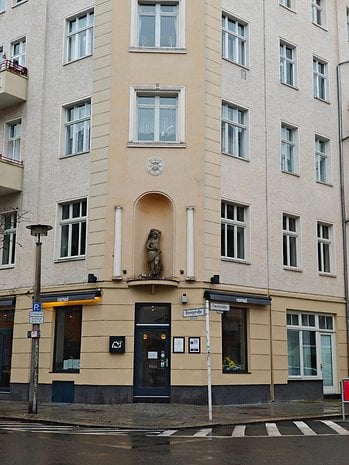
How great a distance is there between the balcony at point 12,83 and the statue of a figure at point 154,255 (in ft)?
27.6

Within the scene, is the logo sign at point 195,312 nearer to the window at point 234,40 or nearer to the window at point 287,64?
the window at point 234,40

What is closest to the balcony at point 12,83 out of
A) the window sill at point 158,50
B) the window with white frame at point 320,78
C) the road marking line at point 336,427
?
the window sill at point 158,50

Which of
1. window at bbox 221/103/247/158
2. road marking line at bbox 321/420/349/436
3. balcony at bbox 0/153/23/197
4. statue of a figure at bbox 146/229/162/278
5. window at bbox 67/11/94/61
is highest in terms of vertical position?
window at bbox 67/11/94/61

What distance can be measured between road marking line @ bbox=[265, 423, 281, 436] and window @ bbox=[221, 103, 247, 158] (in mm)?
10354

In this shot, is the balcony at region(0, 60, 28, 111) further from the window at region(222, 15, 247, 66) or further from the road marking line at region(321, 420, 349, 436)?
the road marking line at region(321, 420, 349, 436)

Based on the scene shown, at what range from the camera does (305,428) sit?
1523 cm

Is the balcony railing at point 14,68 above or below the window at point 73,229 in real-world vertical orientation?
above

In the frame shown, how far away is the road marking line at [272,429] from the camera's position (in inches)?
558

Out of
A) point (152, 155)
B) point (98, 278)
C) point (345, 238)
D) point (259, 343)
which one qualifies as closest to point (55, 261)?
point (98, 278)

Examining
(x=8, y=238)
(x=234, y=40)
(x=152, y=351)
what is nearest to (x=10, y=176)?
(x=8, y=238)

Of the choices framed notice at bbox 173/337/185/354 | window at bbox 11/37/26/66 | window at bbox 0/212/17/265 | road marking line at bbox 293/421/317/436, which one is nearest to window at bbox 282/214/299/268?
framed notice at bbox 173/337/185/354

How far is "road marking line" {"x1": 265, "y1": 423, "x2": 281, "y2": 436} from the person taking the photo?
46.5 ft

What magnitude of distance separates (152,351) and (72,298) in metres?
3.24

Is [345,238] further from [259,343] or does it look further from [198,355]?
[198,355]
